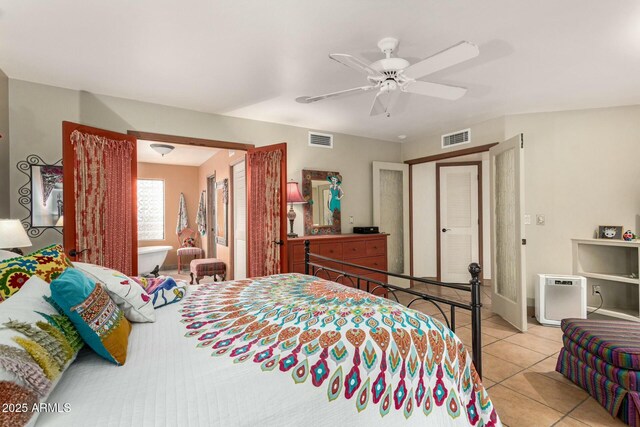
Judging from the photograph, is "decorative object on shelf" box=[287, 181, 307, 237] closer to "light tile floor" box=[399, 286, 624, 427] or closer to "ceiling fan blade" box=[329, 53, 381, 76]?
"ceiling fan blade" box=[329, 53, 381, 76]

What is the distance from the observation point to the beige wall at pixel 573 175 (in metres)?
3.61

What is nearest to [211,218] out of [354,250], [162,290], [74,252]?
[354,250]

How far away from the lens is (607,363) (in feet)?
6.54

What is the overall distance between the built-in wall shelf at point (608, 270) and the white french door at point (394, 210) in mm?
2309

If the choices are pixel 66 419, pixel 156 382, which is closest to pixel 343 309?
pixel 156 382

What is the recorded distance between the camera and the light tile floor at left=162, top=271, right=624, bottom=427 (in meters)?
1.94

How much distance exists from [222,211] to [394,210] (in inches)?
124

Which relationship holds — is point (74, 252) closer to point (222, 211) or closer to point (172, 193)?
point (222, 211)

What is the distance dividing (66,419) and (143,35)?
2.26 m

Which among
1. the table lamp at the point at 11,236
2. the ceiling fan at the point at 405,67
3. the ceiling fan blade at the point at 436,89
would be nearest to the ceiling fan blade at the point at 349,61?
the ceiling fan at the point at 405,67

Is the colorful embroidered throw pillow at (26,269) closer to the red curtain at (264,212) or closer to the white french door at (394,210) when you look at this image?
the red curtain at (264,212)

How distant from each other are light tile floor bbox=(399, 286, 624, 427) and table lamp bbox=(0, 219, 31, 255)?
3273mm

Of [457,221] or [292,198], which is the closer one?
[292,198]

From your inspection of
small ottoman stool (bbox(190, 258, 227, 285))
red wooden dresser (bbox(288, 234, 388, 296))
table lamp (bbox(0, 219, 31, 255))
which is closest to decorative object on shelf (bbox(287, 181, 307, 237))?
red wooden dresser (bbox(288, 234, 388, 296))
